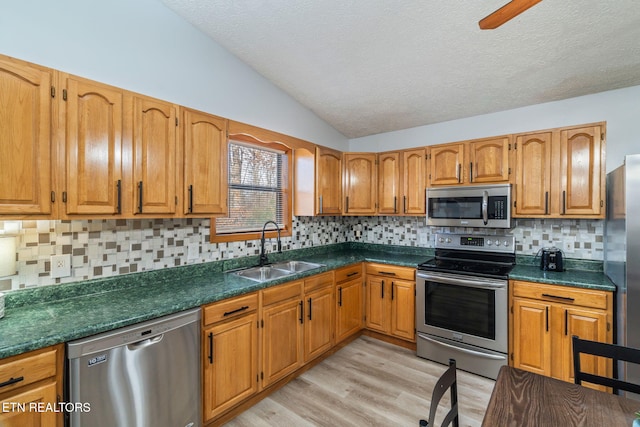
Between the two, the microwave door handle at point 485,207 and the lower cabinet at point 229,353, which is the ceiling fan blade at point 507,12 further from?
the lower cabinet at point 229,353

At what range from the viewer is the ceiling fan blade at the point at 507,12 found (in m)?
1.14

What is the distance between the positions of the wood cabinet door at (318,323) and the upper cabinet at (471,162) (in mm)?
1737

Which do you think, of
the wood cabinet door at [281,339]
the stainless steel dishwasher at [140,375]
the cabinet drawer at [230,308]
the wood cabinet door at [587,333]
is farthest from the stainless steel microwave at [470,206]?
the stainless steel dishwasher at [140,375]

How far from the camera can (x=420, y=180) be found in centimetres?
334

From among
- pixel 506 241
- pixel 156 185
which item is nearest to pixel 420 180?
pixel 506 241

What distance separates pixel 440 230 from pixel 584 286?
1419mm

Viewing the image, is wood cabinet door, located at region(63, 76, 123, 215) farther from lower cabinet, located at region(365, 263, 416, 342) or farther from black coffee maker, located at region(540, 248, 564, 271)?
black coffee maker, located at region(540, 248, 564, 271)

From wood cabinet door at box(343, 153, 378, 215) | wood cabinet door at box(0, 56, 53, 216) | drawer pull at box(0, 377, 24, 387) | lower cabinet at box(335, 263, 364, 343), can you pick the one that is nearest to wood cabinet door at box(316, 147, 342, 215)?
wood cabinet door at box(343, 153, 378, 215)

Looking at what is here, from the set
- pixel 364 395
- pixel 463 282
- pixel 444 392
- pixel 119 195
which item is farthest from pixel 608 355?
pixel 119 195

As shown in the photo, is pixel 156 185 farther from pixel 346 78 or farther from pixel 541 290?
pixel 541 290

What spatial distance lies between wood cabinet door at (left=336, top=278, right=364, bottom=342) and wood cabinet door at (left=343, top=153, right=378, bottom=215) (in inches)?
36.0

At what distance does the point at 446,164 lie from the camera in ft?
10.4

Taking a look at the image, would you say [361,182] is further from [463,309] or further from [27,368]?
[27,368]

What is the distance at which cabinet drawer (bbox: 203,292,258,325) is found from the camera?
190 cm
